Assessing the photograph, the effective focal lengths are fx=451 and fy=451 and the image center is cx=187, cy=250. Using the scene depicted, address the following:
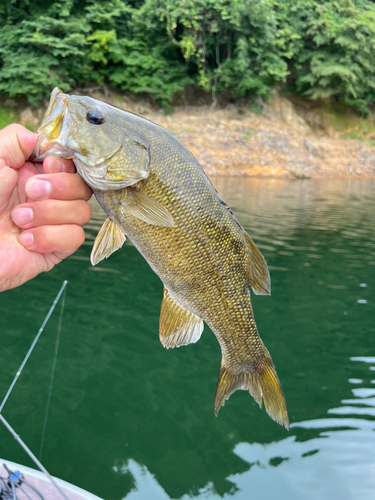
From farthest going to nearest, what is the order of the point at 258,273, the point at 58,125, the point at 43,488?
1. the point at 43,488
2. the point at 258,273
3. the point at 58,125

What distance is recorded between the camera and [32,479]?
3875mm

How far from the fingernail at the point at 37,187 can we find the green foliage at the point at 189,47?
2605cm

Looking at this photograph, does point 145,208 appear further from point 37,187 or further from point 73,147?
point 37,187

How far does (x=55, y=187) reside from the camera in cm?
201

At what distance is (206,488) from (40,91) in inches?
1010

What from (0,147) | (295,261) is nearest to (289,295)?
(295,261)

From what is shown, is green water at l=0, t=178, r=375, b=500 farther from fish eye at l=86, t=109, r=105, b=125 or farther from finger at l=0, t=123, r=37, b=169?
fish eye at l=86, t=109, r=105, b=125

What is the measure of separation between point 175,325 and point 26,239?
0.83 meters

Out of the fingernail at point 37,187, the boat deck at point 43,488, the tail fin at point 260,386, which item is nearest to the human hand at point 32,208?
the fingernail at point 37,187

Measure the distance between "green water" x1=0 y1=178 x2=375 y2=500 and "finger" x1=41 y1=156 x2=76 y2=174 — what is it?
378 cm

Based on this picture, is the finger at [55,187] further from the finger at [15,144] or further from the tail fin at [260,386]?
the tail fin at [260,386]

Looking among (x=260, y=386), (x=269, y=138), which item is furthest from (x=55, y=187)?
(x=269, y=138)

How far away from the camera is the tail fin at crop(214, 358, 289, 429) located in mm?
2340

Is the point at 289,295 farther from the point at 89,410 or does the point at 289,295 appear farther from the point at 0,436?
the point at 0,436
